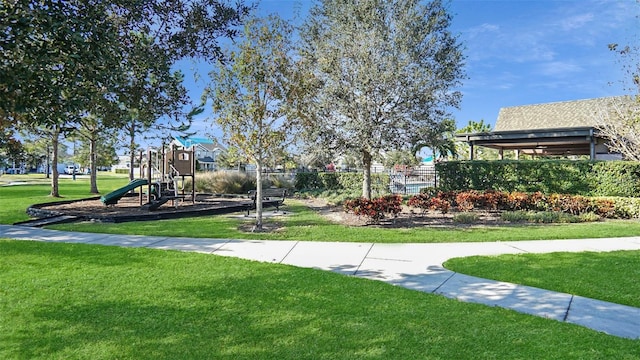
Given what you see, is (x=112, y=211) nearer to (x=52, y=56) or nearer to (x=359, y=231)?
(x=359, y=231)

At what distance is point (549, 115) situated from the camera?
24969 millimetres

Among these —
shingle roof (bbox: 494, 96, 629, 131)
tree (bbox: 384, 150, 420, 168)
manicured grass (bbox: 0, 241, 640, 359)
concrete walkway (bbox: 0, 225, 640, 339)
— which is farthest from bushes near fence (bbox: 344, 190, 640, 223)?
shingle roof (bbox: 494, 96, 629, 131)

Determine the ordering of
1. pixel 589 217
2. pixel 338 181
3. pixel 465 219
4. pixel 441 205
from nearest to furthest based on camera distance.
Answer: pixel 465 219 → pixel 441 205 → pixel 589 217 → pixel 338 181

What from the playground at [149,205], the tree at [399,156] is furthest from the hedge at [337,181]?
the playground at [149,205]

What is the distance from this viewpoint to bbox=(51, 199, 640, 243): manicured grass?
8914 millimetres

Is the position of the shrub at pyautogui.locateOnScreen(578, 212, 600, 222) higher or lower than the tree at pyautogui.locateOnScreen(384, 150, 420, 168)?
lower

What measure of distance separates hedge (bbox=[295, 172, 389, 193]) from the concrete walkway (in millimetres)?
12986

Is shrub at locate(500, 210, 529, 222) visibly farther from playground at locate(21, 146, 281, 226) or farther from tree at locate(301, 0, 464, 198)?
playground at locate(21, 146, 281, 226)

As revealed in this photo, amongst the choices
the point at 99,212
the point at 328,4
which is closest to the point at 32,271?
the point at 99,212

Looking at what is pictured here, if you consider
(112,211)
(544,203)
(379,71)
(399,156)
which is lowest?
(112,211)

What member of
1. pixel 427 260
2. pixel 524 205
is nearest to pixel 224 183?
pixel 524 205

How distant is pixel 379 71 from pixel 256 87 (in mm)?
5294

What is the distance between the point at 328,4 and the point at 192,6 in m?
8.20

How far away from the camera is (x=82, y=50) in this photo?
3963 millimetres
